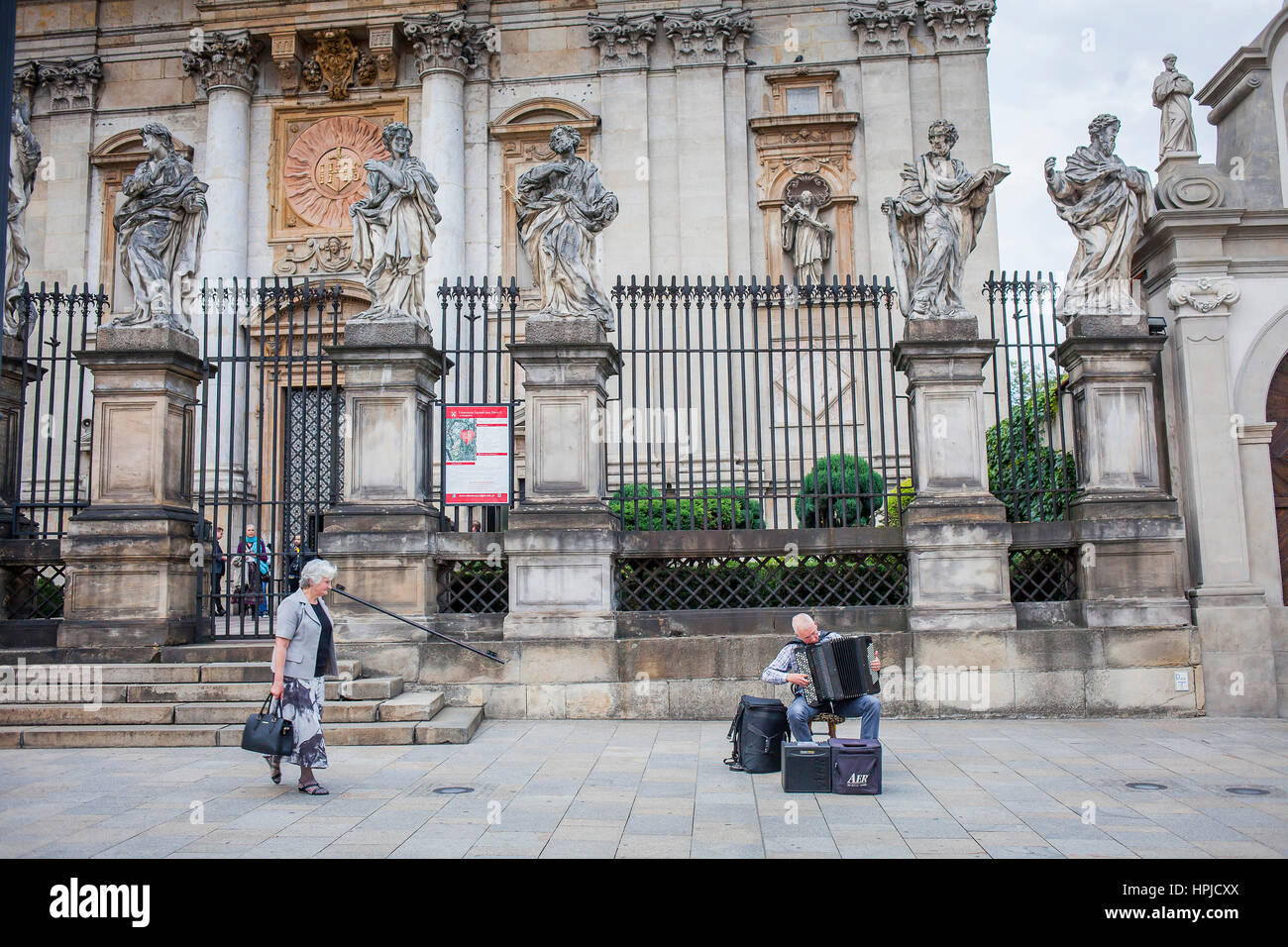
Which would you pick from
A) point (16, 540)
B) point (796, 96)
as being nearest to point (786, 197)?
point (796, 96)

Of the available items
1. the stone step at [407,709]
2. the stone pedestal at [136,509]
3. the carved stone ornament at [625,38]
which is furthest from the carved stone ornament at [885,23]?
the stone step at [407,709]

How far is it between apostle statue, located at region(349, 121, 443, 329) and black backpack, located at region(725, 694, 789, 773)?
20.2 feet

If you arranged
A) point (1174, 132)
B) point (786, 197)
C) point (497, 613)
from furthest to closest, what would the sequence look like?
point (786, 197), point (1174, 132), point (497, 613)

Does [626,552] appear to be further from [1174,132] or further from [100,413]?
[1174,132]

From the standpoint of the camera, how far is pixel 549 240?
39.4 ft

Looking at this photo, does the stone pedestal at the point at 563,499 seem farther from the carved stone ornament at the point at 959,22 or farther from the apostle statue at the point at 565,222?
the carved stone ornament at the point at 959,22

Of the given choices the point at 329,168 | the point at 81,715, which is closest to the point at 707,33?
the point at 329,168

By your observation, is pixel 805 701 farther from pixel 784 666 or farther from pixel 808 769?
pixel 808 769

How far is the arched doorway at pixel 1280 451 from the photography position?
11883 mm

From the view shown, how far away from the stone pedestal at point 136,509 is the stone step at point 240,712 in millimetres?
1455

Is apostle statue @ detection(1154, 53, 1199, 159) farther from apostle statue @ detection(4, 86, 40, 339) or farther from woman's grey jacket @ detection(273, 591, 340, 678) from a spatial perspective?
apostle statue @ detection(4, 86, 40, 339)

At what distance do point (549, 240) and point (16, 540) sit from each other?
6.95m

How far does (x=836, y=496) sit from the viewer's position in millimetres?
12070

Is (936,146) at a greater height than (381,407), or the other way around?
(936,146)
